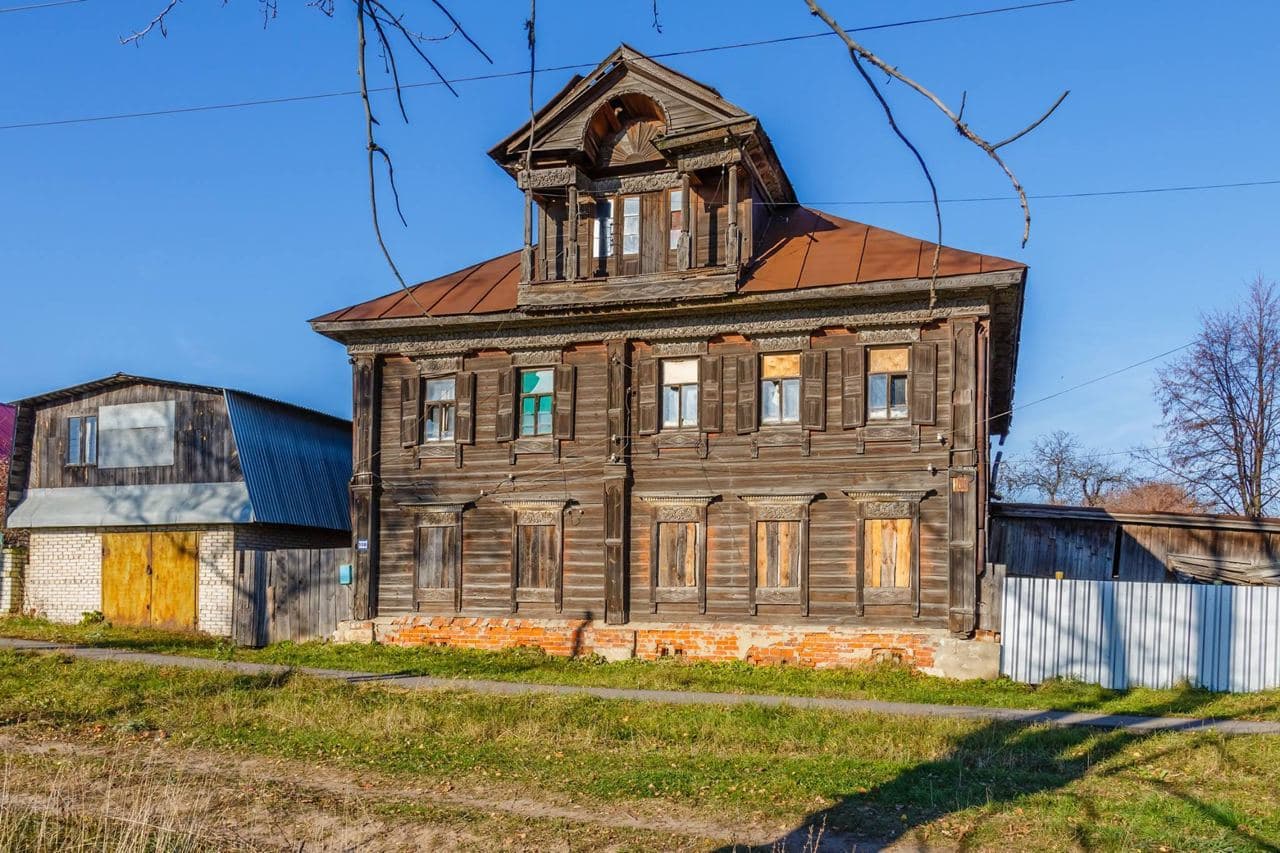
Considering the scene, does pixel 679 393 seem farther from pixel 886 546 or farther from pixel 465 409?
pixel 886 546

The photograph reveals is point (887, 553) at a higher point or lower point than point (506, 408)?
lower

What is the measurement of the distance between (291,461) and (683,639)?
40.6 ft

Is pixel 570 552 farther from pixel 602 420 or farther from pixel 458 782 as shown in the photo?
pixel 458 782

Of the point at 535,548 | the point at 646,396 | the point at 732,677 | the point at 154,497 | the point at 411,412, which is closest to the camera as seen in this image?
the point at 732,677

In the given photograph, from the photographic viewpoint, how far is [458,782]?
443 inches

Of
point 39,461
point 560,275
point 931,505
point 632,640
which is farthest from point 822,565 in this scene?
point 39,461

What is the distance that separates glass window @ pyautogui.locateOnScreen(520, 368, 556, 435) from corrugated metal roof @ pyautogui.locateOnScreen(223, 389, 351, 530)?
7.32 metres

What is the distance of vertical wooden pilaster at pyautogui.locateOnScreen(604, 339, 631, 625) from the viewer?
2184cm

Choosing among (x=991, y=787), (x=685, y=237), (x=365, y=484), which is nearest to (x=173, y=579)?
(x=365, y=484)

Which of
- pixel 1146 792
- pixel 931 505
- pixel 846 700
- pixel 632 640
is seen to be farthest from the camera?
pixel 632 640

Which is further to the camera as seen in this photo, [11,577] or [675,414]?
[11,577]

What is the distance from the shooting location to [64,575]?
90.8 feet

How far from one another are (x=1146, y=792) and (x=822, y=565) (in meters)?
10.3

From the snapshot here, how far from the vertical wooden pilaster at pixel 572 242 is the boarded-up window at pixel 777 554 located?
627cm
